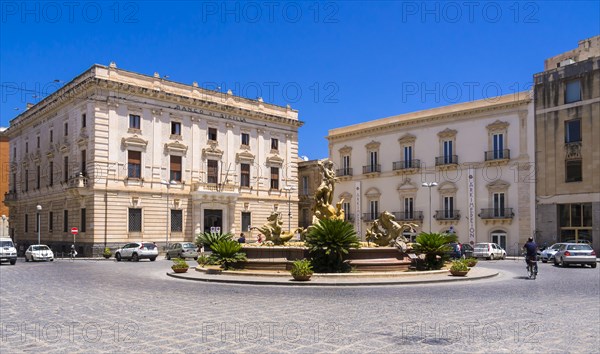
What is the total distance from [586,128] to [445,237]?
2316 centimetres

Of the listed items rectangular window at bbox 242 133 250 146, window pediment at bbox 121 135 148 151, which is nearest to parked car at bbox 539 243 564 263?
rectangular window at bbox 242 133 250 146

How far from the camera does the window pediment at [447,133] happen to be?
4459 cm

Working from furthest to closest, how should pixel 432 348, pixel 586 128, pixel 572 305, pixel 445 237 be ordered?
pixel 586 128, pixel 445 237, pixel 572 305, pixel 432 348

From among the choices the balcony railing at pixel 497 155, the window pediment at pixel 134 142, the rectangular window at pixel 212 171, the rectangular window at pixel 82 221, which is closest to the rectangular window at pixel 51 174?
the rectangular window at pixel 82 221

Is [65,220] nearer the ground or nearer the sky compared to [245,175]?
nearer the ground

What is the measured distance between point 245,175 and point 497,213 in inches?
835

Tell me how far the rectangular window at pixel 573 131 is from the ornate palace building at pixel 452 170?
2.45 m

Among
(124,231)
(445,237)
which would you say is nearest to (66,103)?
(124,231)

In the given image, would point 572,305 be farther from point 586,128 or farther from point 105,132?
point 105,132

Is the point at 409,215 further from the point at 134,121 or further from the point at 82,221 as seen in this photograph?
the point at 82,221

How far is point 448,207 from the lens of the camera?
44500mm

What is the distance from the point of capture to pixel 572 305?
12086 millimetres

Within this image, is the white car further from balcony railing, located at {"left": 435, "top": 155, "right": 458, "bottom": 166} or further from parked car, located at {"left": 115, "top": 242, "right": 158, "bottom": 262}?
balcony railing, located at {"left": 435, "top": 155, "right": 458, "bottom": 166}

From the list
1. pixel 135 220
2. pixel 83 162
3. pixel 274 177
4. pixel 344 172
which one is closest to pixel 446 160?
pixel 344 172
